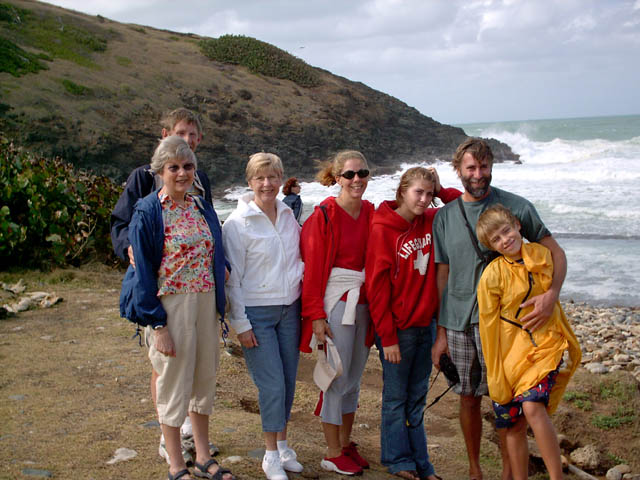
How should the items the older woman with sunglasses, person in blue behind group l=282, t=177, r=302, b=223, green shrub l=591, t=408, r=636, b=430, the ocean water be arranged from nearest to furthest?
the older woman with sunglasses
green shrub l=591, t=408, r=636, b=430
person in blue behind group l=282, t=177, r=302, b=223
the ocean water

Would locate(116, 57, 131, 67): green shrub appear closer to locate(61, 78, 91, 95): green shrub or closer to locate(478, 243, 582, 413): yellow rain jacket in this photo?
locate(61, 78, 91, 95): green shrub

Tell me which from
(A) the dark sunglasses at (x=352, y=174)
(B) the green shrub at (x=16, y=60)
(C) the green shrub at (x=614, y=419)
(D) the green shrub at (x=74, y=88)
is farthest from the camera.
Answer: (D) the green shrub at (x=74, y=88)

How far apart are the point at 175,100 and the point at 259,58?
8712mm

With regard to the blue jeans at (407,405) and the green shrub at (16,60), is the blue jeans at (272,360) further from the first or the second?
the green shrub at (16,60)

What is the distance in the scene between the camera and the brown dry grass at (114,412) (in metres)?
3.57

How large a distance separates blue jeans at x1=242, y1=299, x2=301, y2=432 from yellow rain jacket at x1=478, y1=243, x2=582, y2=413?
1.10 m

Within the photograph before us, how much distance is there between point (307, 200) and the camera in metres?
22.5

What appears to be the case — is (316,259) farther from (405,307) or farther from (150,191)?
(150,191)

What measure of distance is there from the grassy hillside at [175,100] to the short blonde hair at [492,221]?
19794mm

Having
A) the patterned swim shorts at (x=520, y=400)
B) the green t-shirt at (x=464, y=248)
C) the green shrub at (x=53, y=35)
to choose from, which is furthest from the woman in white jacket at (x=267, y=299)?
the green shrub at (x=53, y=35)

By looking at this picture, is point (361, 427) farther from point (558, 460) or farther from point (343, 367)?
point (558, 460)

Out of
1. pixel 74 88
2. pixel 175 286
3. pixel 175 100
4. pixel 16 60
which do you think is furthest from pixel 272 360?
pixel 175 100

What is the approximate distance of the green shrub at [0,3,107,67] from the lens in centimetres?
2744

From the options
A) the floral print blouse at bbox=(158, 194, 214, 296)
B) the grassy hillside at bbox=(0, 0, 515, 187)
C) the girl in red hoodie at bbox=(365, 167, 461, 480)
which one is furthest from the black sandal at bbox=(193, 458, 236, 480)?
the grassy hillside at bbox=(0, 0, 515, 187)
